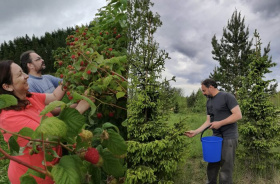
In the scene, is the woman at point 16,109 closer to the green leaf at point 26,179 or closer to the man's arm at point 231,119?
the green leaf at point 26,179

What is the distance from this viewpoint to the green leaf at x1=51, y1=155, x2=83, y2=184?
Answer: 1.03ft

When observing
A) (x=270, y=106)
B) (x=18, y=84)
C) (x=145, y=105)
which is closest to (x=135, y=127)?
(x=145, y=105)

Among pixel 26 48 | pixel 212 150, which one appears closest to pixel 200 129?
pixel 212 150

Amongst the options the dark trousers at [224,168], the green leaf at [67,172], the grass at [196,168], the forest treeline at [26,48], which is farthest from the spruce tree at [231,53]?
the forest treeline at [26,48]

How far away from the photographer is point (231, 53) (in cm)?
156

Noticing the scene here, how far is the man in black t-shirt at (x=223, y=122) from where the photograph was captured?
4.14ft

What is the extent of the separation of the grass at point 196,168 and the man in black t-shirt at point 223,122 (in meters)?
0.05

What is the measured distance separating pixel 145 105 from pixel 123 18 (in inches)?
14.8

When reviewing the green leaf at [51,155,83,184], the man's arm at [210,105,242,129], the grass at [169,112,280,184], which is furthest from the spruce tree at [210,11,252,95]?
the green leaf at [51,155,83,184]

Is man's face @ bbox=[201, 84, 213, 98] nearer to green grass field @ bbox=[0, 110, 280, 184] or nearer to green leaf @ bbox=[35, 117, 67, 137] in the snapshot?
green grass field @ bbox=[0, 110, 280, 184]

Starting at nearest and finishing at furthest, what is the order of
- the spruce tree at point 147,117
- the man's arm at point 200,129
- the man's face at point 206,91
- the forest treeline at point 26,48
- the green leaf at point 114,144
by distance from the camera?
the green leaf at point 114,144, the spruce tree at point 147,117, the man's arm at point 200,129, the man's face at point 206,91, the forest treeline at point 26,48

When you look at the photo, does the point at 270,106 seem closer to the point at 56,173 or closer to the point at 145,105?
the point at 145,105

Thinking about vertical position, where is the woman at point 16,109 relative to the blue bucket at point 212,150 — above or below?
above

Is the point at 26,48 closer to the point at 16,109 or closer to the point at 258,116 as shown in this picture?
the point at 258,116
